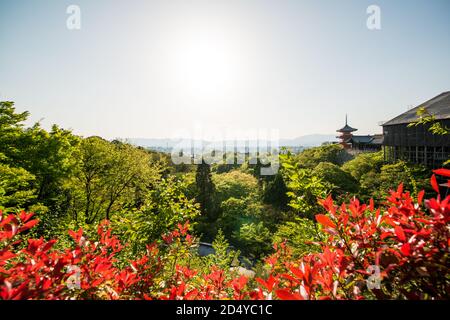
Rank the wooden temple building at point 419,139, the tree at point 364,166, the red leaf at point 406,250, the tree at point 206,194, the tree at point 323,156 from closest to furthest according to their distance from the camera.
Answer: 1. the red leaf at point 406,250
2. the wooden temple building at point 419,139
3. the tree at point 206,194
4. the tree at point 364,166
5. the tree at point 323,156

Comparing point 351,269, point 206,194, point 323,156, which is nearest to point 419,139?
point 323,156

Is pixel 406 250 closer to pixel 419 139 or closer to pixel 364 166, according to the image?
pixel 419 139

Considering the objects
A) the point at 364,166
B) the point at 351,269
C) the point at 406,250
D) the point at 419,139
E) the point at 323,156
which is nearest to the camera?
the point at 406,250

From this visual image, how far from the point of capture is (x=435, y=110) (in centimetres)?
1867

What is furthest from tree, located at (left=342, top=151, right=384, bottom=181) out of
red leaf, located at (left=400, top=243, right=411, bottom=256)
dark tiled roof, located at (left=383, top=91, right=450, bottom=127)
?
red leaf, located at (left=400, top=243, right=411, bottom=256)

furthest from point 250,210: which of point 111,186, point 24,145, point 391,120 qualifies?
point 391,120

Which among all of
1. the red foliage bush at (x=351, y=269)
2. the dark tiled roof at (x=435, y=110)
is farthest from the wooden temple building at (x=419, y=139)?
the red foliage bush at (x=351, y=269)

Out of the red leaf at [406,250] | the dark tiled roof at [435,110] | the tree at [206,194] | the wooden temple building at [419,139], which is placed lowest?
the tree at [206,194]

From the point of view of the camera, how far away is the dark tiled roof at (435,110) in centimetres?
1718

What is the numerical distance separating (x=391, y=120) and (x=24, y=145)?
30.5 meters

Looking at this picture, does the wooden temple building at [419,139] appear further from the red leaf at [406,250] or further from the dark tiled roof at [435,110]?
the red leaf at [406,250]
